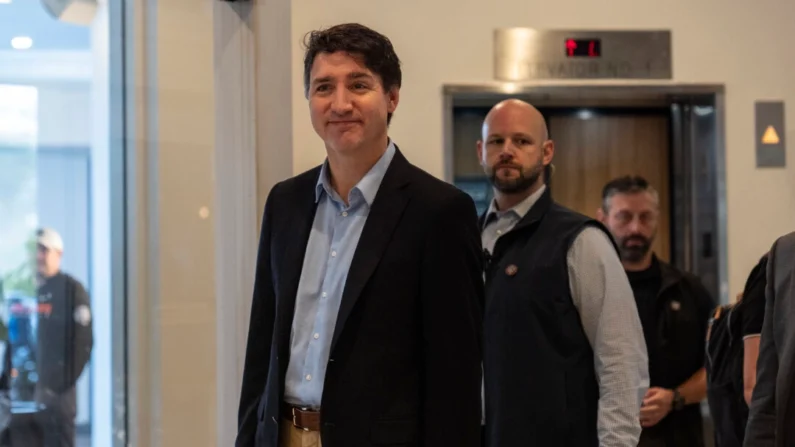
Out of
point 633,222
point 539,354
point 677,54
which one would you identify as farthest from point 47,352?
point 677,54

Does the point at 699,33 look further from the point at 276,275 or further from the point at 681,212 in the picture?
the point at 276,275

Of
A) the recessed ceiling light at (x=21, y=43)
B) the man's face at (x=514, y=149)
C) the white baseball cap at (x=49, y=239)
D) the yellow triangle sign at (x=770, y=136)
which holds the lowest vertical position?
the white baseball cap at (x=49, y=239)

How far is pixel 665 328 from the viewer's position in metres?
2.68

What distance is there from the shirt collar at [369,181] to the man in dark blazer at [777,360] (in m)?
0.73

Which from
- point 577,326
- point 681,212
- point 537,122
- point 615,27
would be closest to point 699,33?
point 615,27

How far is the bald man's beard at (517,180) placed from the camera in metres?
2.10

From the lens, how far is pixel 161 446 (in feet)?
7.13

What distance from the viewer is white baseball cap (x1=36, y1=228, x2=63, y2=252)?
1.93 m

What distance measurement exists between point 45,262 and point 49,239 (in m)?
0.05

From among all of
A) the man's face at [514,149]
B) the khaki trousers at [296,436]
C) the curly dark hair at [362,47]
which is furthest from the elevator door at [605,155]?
the khaki trousers at [296,436]

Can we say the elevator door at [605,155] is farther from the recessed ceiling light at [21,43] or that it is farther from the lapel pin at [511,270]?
the recessed ceiling light at [21,43]

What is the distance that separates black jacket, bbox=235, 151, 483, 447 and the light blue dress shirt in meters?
0.02

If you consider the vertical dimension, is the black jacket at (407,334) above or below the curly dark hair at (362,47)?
below

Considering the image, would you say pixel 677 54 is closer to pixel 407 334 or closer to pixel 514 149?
pixel 514 149
